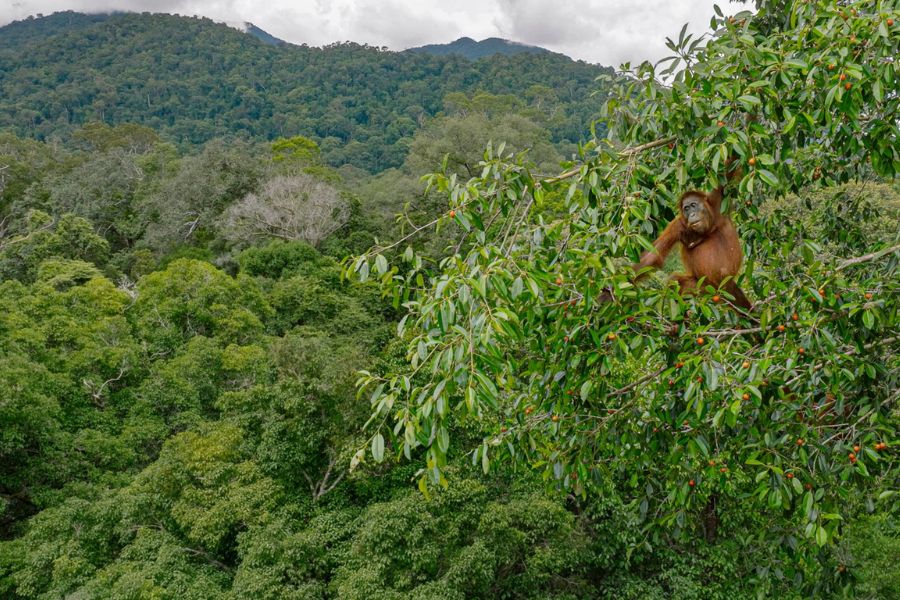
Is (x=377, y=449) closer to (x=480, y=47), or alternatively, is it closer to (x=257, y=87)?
(x=257, y=87)

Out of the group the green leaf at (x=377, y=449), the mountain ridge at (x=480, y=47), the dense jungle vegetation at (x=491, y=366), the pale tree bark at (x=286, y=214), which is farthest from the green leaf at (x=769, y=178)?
the mountain ridge at (x=480, y=47)

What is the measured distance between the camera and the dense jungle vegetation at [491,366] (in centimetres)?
199

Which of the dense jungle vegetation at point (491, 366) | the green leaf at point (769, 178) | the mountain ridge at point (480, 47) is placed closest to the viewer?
the green leaf at point (769, 178)

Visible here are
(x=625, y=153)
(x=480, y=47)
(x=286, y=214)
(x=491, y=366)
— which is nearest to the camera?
(x=491, y=366)

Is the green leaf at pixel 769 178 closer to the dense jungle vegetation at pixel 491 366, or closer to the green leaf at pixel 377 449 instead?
the dense jungle vegetation at pixel 491 366

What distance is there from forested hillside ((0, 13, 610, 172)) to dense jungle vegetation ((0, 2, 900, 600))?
67.2 ft

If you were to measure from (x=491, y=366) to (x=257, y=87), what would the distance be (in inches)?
2168

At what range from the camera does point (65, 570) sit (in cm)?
779

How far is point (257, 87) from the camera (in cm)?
5134

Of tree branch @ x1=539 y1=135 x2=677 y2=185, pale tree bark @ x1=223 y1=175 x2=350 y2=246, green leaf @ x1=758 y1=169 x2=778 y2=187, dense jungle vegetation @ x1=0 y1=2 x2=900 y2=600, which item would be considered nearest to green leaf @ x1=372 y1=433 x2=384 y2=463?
dense jungle vegetation @ x1=0 y1=2 x2=900 y2=600

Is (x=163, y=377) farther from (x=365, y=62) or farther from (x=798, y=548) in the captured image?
(x=365, y=62)

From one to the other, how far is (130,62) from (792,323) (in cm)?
6383

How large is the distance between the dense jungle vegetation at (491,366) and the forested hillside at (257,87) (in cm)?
2047

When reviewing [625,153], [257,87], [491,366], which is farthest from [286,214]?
[257,87]
